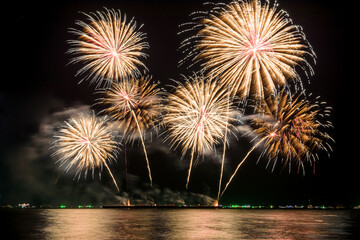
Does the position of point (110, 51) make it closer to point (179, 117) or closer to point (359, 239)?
point (179, 117)

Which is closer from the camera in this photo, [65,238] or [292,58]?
[65,238]

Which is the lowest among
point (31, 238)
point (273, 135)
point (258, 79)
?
point (31, 238)

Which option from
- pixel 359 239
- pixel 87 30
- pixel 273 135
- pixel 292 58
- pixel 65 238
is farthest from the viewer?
pixel 273 135

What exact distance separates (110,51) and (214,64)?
9431 millimetres

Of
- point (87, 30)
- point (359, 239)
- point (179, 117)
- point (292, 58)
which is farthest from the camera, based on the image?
point (179, 117)

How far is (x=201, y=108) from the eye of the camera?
30156 millimetres

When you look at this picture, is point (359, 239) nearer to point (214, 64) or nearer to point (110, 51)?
point (214, 64)

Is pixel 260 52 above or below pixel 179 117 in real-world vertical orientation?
above

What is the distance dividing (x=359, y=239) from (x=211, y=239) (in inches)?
333

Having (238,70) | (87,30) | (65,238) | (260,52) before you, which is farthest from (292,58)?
(65,238)

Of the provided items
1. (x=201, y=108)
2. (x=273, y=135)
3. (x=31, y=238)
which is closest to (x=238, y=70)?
(x=201, y=108)

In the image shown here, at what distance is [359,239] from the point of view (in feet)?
60.1

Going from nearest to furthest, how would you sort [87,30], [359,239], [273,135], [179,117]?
1. [359,239]
2. [87,30]
3. [179,117]
4. [273,135]

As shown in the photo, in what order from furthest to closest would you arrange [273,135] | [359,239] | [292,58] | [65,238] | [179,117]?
[273,135], [179,117], [292,58], [359,239], [65,238]
